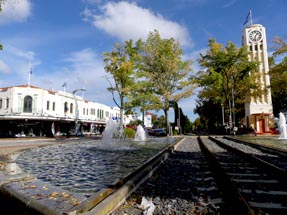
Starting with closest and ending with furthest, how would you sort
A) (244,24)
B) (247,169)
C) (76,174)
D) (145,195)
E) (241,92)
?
1. (145,195)
2. (76,174)
3. (247,169)
4. (241,92)
5. (244,24)

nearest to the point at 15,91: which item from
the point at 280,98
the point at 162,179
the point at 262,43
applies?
the point at 162,179

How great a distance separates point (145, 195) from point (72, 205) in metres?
1.66

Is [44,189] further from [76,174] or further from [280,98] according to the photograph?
[280,98]

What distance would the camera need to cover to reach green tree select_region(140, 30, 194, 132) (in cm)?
3831

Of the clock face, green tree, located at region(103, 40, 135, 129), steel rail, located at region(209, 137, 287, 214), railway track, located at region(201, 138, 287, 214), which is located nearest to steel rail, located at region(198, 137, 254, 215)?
railway track, located at region(201, 138, 287, 214)

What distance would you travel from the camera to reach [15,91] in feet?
132

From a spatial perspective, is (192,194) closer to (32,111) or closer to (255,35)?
(32,111)

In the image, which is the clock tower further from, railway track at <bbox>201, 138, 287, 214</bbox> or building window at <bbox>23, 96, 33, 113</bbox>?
railway track at <bbox>201, 138, 287, 214</bbox>

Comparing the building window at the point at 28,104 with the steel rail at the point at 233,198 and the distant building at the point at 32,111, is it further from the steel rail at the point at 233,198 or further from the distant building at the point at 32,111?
the steel rail at the point at 233,198

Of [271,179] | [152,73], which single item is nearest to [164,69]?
[152,73]

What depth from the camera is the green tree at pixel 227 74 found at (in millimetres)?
40219

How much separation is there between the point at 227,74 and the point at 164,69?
11.3m

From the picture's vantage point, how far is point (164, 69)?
38.9 meters

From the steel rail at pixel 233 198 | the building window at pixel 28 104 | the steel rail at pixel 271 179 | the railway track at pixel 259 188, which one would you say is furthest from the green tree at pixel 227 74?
the steel rail at pixel 233 198
